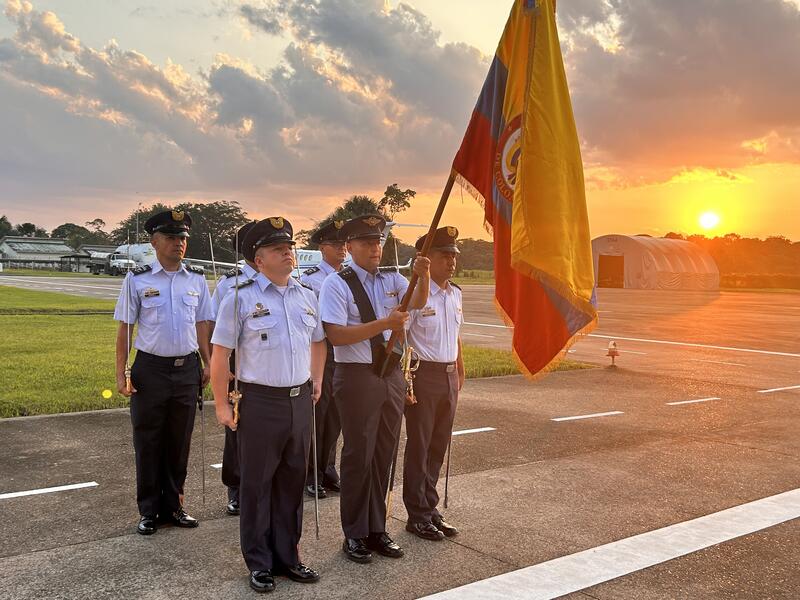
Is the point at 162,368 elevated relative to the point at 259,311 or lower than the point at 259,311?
lower

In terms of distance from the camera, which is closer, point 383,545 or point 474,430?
point 383,545

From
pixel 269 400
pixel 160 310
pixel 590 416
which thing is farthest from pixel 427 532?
pixel 590 416

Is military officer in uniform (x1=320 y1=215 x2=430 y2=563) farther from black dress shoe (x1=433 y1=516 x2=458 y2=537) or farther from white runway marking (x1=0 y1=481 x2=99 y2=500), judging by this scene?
white runway marking (x1=0 y1=481 x2=99 y2=500)

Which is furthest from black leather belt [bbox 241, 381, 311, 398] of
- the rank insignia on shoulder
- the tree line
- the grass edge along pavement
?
the tree line

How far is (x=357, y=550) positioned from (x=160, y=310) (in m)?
2.08

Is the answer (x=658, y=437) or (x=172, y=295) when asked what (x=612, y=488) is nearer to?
(x=658, y=437)

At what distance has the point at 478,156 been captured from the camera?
16.0 ft

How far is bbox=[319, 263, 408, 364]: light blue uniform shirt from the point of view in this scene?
4.47m

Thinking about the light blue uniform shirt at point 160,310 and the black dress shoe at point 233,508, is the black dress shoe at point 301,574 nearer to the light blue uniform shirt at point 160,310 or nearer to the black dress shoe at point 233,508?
the black dress shoe at point 233,508

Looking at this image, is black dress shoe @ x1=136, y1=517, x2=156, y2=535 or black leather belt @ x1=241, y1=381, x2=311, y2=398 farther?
black dress shoe @ x1=136, y1=517, x2=156, y2=535

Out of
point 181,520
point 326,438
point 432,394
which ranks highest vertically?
point 432,394

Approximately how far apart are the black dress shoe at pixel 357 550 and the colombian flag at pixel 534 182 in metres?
1.58

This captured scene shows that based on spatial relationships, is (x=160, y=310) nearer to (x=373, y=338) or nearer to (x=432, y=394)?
(x=373, y=338)

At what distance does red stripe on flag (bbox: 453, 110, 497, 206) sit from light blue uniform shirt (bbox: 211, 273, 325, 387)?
1.51m
